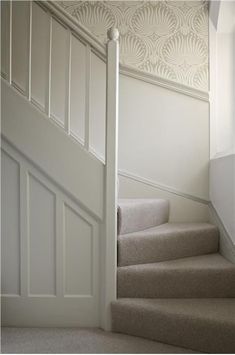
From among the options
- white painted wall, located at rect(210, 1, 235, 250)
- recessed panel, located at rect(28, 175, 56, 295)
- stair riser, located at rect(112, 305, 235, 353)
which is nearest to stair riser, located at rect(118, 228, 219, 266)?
stair riser, located at rect(112, 305, 235, 353)

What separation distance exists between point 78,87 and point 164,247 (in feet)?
5.75

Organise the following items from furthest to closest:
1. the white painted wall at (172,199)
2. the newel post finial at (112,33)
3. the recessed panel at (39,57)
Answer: the recessed panel at (39,57) → the white painted wall at (172,199) → the newel post finial at (112,33)

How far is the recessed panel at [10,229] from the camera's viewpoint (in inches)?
94.7

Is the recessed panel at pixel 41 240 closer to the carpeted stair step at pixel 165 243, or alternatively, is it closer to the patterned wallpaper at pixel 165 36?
the carpeted stair step at pixel 165 243

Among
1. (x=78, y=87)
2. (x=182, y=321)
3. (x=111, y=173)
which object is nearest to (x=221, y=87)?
(x=78, y=87)

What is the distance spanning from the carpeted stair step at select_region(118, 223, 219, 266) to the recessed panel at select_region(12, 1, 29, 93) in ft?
6.35

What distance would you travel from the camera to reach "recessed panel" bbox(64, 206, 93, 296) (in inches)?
93.0

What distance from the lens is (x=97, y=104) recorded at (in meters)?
3.36

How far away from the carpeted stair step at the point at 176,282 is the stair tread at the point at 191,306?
0.04 m

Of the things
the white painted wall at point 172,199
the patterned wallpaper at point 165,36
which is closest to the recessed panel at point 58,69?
the patterned wallpaper at point 165,36

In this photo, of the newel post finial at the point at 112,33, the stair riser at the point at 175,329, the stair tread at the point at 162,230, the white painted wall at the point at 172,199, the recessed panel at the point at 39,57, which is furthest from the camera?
the recessed panel at the point at 39,57

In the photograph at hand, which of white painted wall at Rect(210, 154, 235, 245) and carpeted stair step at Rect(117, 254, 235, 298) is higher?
white painted wall at Rect(210, 154, 235, 245)

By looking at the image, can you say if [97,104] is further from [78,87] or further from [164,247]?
[164,247]

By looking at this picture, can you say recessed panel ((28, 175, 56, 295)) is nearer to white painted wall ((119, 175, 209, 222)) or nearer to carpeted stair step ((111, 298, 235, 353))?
carpeted stair step ((111, 298, 235, 353))
